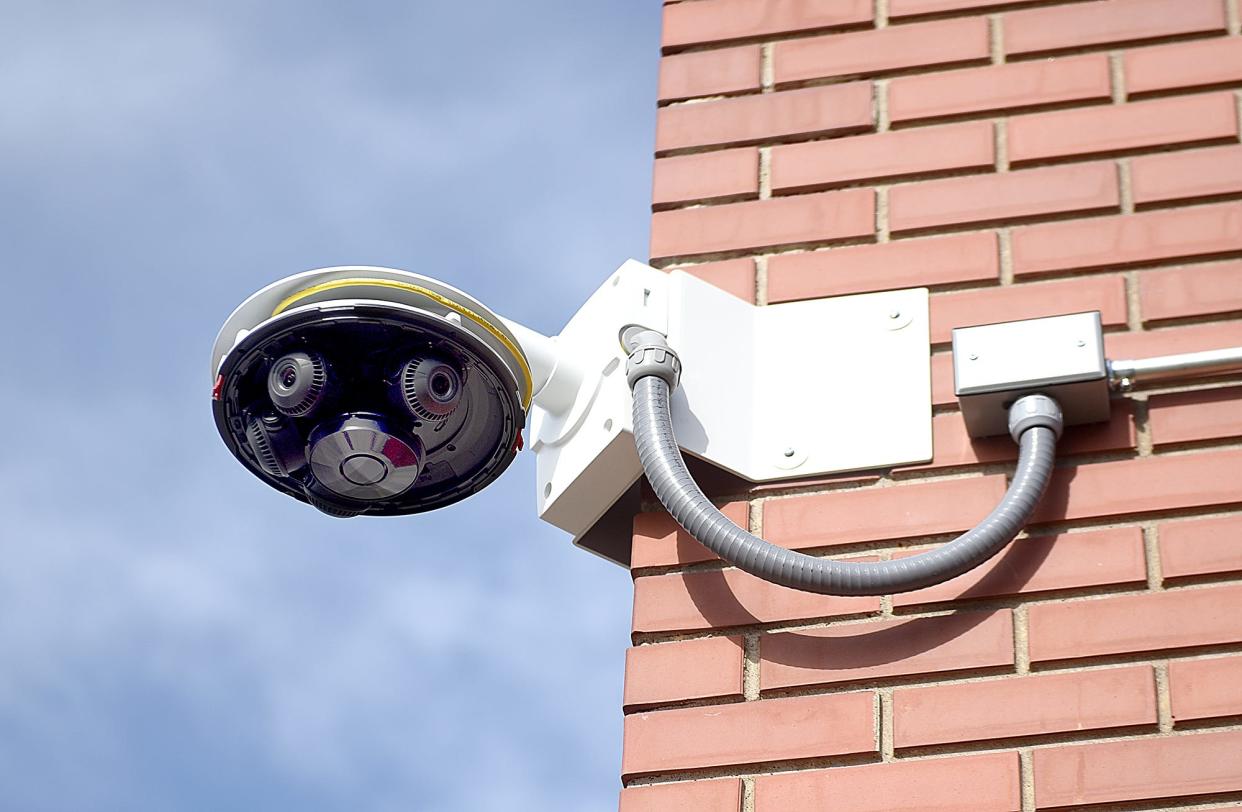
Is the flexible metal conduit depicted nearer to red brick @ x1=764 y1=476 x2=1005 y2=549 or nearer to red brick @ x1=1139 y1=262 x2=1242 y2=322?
red brick @ x1=764 y1=476 x2=1005 y2=549

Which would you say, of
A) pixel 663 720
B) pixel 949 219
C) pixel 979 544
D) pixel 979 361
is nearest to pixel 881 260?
pixel 949 219

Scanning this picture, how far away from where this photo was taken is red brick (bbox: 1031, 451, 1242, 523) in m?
2.17

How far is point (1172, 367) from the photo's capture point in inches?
86.6

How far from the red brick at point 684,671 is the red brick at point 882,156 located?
0.68 meters

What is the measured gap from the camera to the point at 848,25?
273 centimetres

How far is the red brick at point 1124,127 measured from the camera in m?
2.49

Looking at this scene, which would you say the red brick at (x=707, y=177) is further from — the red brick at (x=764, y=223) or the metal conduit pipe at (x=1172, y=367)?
the metal conduit pipe at (x=1172, y=367)

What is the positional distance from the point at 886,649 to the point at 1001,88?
2.72ft

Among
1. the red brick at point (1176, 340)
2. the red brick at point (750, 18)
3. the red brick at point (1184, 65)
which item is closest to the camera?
the red brick at point (1176, 340)

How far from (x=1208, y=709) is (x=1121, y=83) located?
915 millimetres

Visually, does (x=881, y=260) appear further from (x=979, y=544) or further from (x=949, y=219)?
(x=979, y=544)

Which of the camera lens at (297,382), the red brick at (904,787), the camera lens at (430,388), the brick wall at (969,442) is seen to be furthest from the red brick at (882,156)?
the red brick at (904,787)

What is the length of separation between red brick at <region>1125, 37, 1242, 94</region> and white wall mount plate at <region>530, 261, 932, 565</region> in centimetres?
43

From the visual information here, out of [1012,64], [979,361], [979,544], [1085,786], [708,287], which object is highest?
[1012,64]
